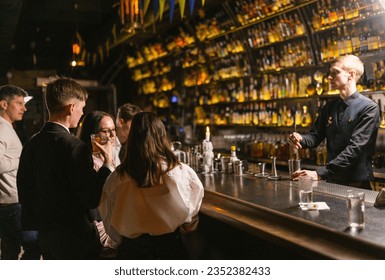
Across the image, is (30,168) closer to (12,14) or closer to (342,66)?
(342,66)

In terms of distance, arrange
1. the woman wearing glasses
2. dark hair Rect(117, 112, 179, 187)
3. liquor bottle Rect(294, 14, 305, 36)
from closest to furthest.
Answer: dark hair Rect(117, 112, 179, 187) < the woman wearing glasses < liquor bottle Rect(294, 14, 305, 36)

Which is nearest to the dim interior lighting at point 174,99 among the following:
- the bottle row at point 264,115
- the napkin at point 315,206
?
the bottle row at point 264,115

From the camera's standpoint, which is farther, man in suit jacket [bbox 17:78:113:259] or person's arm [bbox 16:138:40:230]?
person's arm [bbox 16:138:40:230]

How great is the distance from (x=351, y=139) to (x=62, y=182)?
1709mm

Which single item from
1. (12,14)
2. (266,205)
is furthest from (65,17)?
(266,205)

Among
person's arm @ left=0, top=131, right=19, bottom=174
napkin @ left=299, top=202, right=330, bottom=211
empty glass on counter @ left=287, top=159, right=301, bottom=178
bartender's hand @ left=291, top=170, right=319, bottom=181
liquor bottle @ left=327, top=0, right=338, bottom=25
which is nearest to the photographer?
napkin @ left=299, top=202, right=330, bottom=211

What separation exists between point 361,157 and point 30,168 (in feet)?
6.15

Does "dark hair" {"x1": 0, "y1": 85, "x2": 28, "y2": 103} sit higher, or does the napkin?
"dark hair" {"x1": 0, "y1": 85, "x2": 28, "y2": 103}

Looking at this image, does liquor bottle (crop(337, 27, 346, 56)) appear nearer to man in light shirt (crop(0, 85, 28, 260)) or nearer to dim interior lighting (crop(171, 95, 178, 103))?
man in light shirt (crop(0, 85, 28, 260))

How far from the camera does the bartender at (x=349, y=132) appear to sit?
266cm

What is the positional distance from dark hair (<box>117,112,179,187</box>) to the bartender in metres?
1.01

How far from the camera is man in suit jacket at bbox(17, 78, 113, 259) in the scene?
1827 millimetres

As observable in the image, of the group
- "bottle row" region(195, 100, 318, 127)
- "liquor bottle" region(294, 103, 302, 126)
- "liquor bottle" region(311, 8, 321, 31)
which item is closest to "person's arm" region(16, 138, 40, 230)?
"bottle row" region(195, 100, 318, 127)
